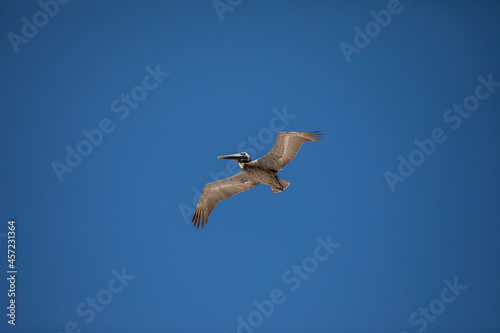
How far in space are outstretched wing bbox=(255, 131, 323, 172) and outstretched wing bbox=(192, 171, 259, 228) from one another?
4.17 ft

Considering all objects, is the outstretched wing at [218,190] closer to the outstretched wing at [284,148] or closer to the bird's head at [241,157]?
the bird's head at [241,157]

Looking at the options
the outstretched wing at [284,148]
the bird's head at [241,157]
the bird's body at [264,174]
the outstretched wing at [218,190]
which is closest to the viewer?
the outstretched wing at [284,148]

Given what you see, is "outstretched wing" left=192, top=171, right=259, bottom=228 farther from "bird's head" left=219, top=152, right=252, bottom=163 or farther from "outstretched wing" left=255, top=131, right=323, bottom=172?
"outstretched wing" left=255, top=131, right=323, bottom=172

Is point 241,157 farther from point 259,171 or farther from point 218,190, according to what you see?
point 218,190

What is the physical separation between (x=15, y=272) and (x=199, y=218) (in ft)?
26.6

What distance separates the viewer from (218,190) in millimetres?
22359

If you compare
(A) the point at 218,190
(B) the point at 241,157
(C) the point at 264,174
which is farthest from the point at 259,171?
(A) the point at 218,190

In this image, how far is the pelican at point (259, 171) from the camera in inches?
796

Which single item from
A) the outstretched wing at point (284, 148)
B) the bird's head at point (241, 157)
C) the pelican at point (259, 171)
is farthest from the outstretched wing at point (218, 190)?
the outstretched wing at point (284, 148)

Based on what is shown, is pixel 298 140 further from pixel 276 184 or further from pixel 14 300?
pixel 14 300

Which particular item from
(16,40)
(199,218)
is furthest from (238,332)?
(16,40)

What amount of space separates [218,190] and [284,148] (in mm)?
3129

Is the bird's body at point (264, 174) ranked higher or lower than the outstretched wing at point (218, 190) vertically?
lower

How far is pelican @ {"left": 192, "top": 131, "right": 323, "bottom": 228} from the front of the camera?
20219 mm
